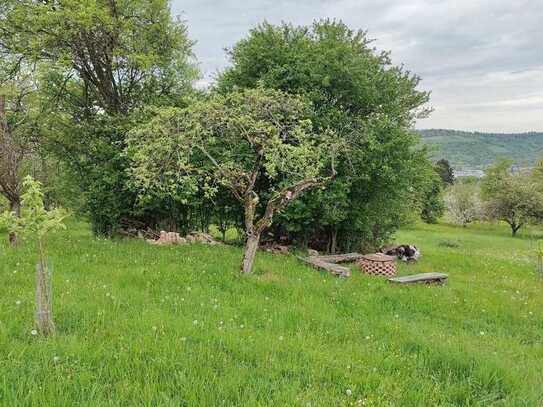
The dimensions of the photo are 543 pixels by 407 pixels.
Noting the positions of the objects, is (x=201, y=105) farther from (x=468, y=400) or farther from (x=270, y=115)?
(x=468, y=400)

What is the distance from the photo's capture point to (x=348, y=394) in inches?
193

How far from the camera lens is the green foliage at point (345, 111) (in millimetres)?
15641

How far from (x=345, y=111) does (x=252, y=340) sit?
12.6 metres

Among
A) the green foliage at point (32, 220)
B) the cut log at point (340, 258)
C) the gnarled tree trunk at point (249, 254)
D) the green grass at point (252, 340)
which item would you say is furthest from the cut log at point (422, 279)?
the green foliage at point (32, 220)

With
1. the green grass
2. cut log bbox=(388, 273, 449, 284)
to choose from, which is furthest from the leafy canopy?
cut log bbox=(388, 273, 449, 284)

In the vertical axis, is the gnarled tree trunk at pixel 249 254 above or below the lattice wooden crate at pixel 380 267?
above

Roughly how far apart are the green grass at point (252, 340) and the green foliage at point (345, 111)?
543 centimetres

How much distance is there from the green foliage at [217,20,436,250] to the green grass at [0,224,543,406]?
543 centimetres

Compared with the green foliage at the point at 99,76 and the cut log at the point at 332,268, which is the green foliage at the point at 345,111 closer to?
the cut log at the point at 332,268

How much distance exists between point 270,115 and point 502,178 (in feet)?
204

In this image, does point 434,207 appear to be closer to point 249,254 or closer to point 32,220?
point 249,254

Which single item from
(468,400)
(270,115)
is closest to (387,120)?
(270,115)

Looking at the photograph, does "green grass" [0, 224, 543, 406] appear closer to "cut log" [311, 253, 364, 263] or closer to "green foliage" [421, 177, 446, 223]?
"cut log" [311, 253, 364, 263]

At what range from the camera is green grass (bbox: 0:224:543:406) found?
4.76 metres
